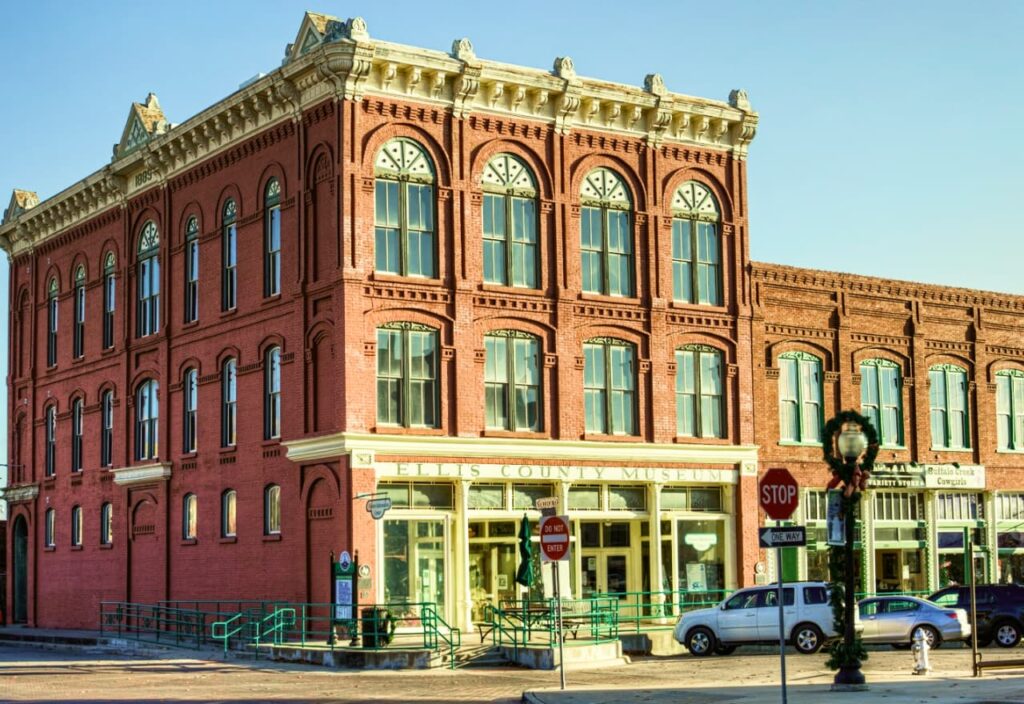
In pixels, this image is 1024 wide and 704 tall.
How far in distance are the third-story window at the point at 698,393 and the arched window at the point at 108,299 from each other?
18294mm

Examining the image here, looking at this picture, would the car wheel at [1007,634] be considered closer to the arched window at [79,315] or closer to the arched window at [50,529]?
the arched window at [79,315]

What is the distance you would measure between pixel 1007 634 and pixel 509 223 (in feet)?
52.0

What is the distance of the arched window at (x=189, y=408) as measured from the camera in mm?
44500

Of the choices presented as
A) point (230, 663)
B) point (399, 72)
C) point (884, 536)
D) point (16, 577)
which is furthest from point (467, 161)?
point (16, 577)

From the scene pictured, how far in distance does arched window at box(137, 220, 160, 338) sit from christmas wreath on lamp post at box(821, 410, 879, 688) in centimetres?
2552

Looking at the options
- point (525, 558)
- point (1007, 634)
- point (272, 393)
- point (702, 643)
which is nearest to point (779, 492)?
point (702, 643)

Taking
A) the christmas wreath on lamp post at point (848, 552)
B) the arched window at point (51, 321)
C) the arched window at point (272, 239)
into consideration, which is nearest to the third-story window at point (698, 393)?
the arched window at point (272, 239)

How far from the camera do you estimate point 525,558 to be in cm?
3819

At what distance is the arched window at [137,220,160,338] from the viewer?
155ft

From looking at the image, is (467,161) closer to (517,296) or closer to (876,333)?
(517,296)

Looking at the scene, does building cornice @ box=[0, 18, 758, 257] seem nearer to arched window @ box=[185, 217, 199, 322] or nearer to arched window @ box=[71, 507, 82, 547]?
arched window @ box=[185, 217, 199, 322]

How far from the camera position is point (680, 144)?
44438 millimetres

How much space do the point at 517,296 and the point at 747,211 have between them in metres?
8.55

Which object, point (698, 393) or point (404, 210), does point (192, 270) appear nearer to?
point (404, 210)
